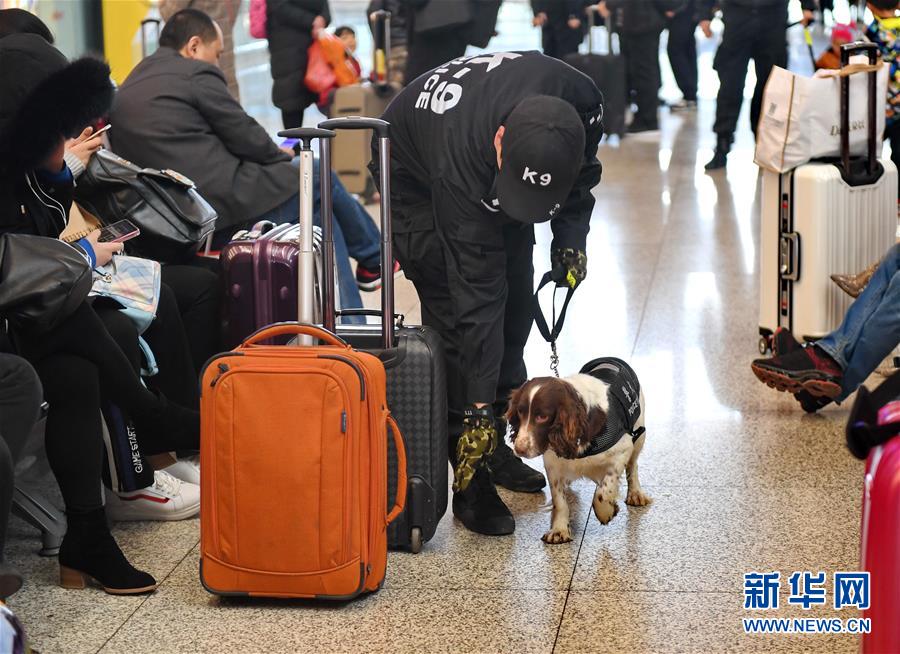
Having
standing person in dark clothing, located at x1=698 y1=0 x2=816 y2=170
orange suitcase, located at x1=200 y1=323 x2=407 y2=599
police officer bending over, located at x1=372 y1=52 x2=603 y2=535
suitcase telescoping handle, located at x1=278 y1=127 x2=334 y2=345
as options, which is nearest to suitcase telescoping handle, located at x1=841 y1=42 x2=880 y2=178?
police officer bending over, located at x1=372 y1=52 x2=603 y2=535

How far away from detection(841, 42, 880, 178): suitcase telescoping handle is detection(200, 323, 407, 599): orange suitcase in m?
2.33

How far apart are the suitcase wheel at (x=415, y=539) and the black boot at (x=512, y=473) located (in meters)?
0.49

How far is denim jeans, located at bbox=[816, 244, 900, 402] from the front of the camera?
4.01 m

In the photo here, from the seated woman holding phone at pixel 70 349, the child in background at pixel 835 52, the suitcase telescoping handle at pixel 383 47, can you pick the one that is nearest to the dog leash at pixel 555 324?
the seated woman holding phone at pixel 70 349

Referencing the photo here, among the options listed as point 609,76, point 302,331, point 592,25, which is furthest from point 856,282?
point 592,25

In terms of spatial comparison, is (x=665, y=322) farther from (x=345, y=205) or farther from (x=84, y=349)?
(x=84, y=349)

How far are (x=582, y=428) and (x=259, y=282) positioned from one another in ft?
3.84

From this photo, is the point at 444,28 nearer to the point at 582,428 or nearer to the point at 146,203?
the point at 146,203

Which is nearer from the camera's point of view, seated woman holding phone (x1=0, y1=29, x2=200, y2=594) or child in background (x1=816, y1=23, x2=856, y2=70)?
seated woman holding phone (x1=0, y1=29, x2=200, y2=594)

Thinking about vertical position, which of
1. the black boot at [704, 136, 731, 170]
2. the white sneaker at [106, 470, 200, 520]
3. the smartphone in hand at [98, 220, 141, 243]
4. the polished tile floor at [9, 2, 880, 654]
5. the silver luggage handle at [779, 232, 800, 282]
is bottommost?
the polished tile floor at [9, 2, 880, 654]

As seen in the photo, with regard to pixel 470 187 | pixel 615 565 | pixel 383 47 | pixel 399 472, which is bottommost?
pixel 615 565

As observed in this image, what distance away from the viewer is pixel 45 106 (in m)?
3.14

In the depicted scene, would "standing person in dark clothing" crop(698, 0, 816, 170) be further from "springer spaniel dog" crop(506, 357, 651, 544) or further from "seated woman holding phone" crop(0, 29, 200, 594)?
"seated woman holding phone" crop(0, 29, 200, 594)

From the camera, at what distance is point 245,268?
3.80 meters
